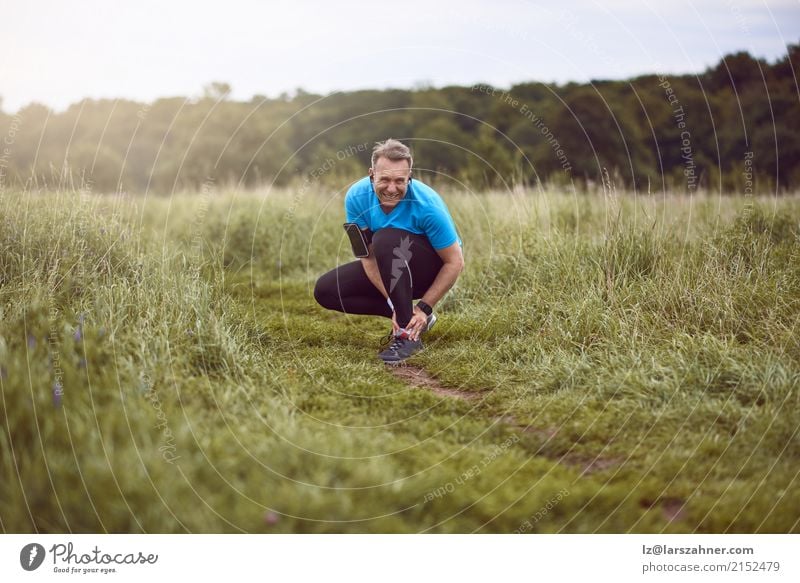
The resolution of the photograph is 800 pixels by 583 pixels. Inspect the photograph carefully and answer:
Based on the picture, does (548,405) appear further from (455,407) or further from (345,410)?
(345,410)

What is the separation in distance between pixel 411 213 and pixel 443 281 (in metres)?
0.52

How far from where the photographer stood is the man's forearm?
4.09m

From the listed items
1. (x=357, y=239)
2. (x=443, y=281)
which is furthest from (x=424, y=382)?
(x=357, y=239)

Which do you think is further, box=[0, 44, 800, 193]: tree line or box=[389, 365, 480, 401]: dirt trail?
box=[0, 44, 800, 193]: tree line

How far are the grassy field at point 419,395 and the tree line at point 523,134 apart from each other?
143 cm

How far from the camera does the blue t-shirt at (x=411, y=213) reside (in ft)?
13.1

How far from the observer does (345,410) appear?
10.3 feet

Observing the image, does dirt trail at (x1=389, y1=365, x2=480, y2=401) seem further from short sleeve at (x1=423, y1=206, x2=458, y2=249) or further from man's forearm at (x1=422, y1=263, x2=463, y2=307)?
short sleeve at (x1=423, y1=206, x2=458, y2=249)

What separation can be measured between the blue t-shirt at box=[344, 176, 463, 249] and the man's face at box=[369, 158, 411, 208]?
126 millimetres

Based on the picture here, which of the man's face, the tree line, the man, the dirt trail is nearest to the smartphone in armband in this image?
the man

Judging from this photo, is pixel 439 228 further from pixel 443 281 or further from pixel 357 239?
pixel 357 239

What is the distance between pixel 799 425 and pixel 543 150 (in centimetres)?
1591

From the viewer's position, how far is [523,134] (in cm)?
1700
